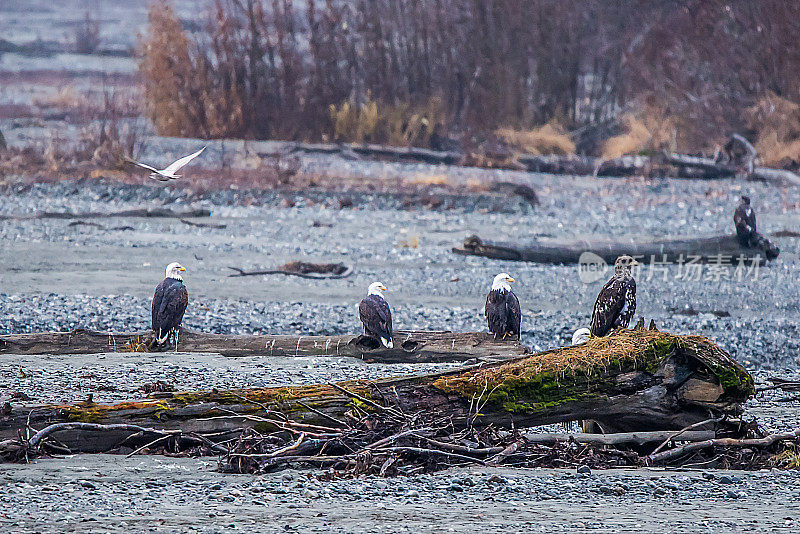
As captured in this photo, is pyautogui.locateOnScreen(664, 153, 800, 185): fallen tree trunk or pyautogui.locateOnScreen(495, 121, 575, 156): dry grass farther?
pyautogui.locateOnScreen(495, 121, 575, 156): dry grass

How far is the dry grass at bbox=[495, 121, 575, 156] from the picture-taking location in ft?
85.6

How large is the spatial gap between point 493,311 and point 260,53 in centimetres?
1838

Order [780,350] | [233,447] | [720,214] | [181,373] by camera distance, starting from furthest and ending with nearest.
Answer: [720,214] < [780,350] < [181,373] < [233,447]

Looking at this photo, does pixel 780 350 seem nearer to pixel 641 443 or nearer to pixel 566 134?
pixel 641 443

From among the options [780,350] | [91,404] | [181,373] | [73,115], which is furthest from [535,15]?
[91,404]

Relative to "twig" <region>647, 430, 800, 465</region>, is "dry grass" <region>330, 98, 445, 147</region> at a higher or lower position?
Result: higher

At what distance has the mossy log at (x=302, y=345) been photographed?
808 cm

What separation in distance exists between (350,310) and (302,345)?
130 inches

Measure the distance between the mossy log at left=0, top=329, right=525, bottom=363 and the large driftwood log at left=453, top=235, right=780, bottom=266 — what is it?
604cm

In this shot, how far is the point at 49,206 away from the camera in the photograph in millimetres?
18297

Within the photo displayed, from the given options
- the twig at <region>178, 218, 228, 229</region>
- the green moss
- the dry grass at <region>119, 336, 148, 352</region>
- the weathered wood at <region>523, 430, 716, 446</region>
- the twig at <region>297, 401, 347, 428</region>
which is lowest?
the weathered wood at <region>523, 430, 716, 446</region>

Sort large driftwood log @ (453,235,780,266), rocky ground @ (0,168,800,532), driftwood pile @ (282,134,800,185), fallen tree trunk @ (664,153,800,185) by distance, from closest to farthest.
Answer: rocky ground @ (0,168,800,532)
large driftwood log @ (453,235,780,266)
fallen tree trunk @ (664,153,800,185)
driftwood pile @ (282,134,800,185)

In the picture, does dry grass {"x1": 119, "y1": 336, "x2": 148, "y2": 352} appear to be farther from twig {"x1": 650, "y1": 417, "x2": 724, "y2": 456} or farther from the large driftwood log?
the large driftwood log

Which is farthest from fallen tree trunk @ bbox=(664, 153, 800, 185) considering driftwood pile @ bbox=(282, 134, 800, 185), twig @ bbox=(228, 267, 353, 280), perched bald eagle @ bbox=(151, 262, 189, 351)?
perched bald eagle @ bbox=(151, 262, 189, 351)
